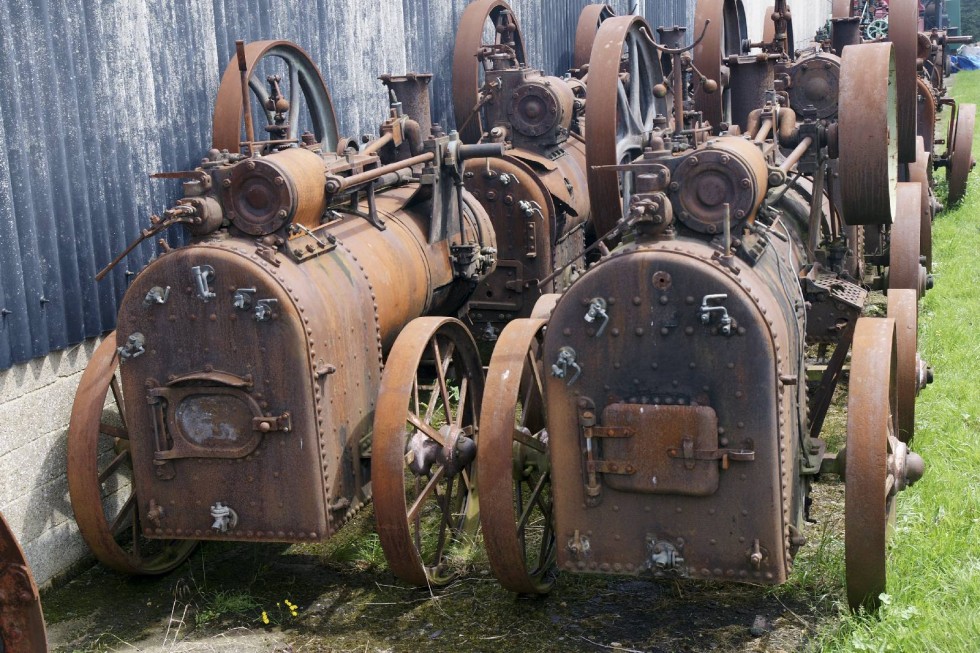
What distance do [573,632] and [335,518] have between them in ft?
3.39

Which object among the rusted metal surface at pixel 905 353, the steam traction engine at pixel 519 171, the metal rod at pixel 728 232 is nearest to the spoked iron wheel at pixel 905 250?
the rusted metal surface at pixel 905 353

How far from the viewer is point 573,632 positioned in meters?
4.22

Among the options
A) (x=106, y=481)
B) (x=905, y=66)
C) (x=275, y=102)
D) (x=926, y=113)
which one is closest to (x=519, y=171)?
(x=275, y=102)

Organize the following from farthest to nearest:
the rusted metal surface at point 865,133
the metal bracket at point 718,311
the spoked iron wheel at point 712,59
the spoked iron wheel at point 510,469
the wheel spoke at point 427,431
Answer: the spoked iron wheel at point 712,59
the rusted metal surface at point 865,133
the wheel spoke at point 427,431
the spoked iron wheel at point 510,469
the metal bracket at point 718,311

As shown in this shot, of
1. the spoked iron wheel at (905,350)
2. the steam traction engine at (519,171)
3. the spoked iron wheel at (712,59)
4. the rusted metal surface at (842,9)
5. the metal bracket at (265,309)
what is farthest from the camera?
the rusted metal surface at (842,9)

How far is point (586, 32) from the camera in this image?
1146 centimetres

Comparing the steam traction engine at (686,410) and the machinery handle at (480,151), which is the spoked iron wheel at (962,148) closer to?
the machinery handle at (480,151)

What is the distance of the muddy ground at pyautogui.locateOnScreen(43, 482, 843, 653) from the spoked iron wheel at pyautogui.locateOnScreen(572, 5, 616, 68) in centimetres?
732

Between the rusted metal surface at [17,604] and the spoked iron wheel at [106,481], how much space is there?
1.65 meters

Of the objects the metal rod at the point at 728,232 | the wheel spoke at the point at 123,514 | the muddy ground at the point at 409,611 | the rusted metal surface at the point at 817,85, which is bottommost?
the muddy ground at the point at 409,611

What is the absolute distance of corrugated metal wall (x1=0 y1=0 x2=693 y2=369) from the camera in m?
4.58

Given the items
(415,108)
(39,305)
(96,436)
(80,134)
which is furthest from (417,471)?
(415,108)

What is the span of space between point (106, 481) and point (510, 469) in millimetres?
2017

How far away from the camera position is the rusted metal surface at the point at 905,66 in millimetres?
6711
